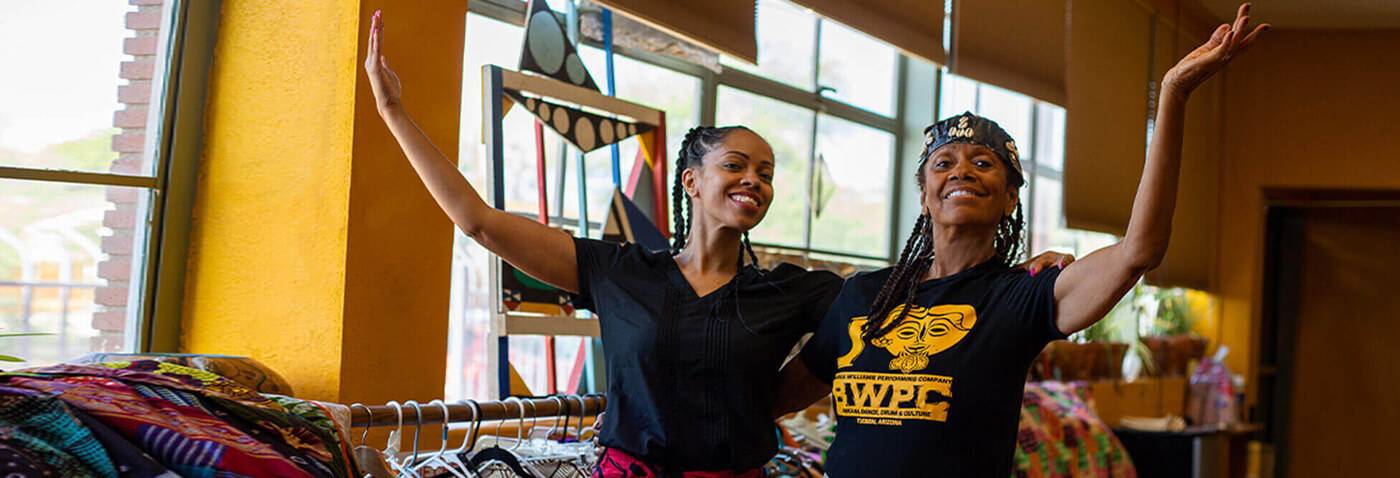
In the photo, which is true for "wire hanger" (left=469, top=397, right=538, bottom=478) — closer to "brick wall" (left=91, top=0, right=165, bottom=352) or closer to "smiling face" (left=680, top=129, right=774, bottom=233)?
"smiling face" (left=680, top=129, right=774, bottom=233)

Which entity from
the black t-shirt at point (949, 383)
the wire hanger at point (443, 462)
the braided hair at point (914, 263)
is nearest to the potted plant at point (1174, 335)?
the braided hair at point (914, 263)

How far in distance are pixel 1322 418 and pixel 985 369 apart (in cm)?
708

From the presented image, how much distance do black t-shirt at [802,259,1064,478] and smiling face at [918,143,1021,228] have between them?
0.31ft

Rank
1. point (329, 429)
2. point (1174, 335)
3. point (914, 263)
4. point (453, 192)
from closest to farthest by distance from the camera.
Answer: point (329, 429), point (453, 192), point (914, 263), point (1174, 335)

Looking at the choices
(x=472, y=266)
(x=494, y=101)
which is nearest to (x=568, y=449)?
(x=494, y=101)

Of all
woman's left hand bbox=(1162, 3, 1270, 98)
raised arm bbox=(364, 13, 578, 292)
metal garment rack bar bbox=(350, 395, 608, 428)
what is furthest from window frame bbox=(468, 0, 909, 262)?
woman's left hand bbox=(1162, 3, 1270, 98)

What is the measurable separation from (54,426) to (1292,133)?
723 centimetres

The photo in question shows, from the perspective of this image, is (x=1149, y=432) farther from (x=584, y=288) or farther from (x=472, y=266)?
(x=584, y=288)

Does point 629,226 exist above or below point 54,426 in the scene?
above

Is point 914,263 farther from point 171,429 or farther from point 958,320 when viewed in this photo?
point 171,429

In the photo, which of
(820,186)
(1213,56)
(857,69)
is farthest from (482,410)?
(857,69)

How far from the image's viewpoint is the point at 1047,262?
1.72 meters

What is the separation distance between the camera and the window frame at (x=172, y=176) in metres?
2.36

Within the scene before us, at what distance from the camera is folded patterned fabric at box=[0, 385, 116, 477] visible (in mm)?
1208
